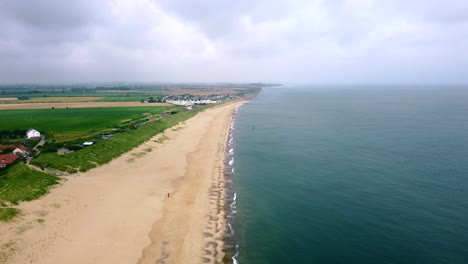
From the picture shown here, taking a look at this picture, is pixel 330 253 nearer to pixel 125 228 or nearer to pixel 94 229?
pixel 125 228

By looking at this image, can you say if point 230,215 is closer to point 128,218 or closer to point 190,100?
point 128,218

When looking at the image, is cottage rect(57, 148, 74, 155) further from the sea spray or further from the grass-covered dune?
the sea spray

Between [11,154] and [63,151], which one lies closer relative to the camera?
[11,154]

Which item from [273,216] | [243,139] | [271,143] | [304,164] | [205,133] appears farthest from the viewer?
[205,133]

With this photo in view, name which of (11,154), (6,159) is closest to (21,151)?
(11,154)

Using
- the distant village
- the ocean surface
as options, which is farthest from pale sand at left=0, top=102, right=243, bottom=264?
the distant village

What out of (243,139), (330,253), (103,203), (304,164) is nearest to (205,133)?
(243,139)
